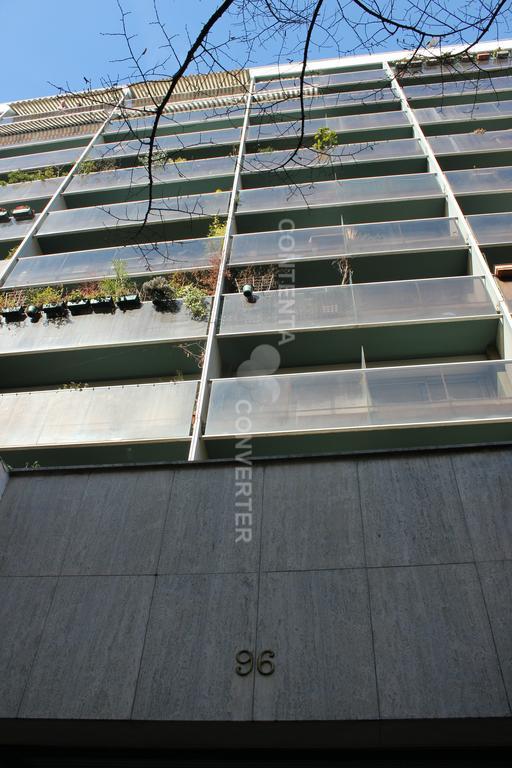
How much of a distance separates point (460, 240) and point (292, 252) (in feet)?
14.8

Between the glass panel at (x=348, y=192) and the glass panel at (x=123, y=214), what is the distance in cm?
95

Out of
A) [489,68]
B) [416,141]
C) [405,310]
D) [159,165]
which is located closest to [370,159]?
[416,141]

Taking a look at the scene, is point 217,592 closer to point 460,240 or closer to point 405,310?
point 405,310

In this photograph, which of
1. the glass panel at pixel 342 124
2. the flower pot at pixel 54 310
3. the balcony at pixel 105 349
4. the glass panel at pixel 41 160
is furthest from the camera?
the glass panel at pixel 41 160

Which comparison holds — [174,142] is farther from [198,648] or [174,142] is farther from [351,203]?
[198,648]

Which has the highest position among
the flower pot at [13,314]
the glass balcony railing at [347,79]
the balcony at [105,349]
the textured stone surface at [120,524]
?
the glass balcony railing at [347,79]

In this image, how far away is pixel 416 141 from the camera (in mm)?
18297

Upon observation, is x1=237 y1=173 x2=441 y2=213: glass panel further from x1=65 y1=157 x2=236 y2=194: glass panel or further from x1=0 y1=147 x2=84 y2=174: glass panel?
x1=0 y1=147 x2=84 y2=174: glass panel

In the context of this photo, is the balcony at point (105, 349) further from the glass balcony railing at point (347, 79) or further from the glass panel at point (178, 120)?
the glass balcony railing at point (347, 79)

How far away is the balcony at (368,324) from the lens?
11.0 metres

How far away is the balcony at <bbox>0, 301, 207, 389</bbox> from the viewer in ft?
37.9

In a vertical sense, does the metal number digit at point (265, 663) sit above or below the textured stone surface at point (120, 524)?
below

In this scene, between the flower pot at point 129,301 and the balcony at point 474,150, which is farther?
the balcony at point 474,150

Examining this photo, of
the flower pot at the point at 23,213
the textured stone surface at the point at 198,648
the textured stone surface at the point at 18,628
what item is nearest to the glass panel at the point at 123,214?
the flower pot at the point at 23,213
